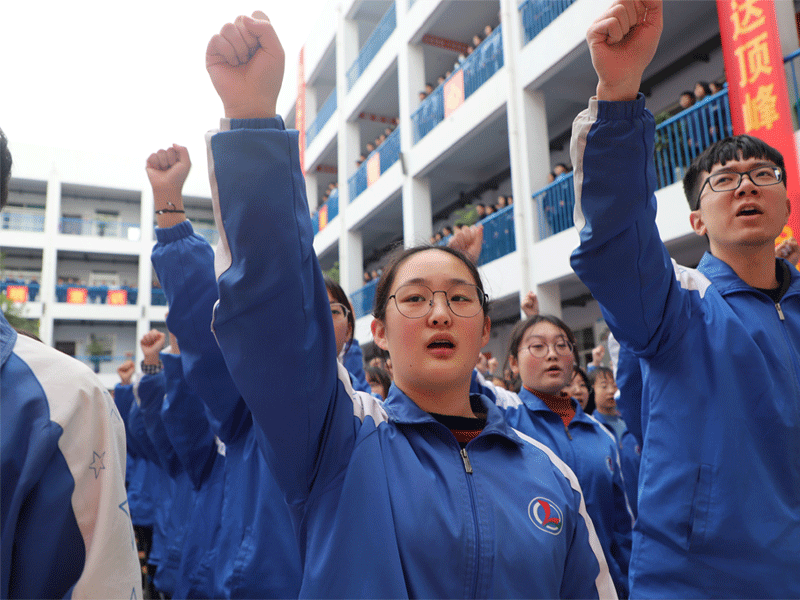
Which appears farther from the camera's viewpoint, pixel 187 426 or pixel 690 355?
pixel 187 426

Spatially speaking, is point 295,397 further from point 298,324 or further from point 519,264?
point 519,264

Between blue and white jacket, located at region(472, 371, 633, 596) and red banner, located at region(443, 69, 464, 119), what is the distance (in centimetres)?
853

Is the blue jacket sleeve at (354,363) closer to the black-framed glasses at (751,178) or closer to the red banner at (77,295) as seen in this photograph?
the black-framed glasses at (751,178)

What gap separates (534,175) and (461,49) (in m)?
4.62

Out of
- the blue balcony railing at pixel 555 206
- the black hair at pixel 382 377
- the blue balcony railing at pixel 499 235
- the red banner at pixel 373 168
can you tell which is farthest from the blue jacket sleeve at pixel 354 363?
the red banner at pixel 373 168

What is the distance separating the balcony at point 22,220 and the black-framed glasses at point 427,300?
26594 millimetres

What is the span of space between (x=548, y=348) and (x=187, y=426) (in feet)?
5.72

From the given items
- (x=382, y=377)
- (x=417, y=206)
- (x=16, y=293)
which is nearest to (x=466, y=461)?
(x=382, y=377)

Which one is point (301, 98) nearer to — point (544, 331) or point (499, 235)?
point (499, 235)

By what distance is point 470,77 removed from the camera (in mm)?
10609

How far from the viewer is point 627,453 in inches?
141

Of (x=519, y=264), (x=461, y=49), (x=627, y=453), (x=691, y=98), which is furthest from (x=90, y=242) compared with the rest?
(x=627, y=453)

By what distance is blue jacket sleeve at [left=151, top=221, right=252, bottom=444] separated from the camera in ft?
6.98

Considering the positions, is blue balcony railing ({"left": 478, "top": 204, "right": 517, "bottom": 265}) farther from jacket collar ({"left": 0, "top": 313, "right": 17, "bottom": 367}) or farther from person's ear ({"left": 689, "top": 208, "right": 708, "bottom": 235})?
jacket collar ({"left": 0, "top": 313, "right": 17, "bottom": 367})
